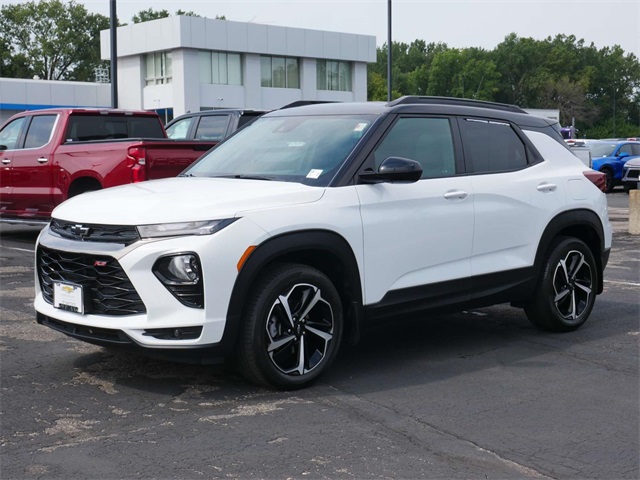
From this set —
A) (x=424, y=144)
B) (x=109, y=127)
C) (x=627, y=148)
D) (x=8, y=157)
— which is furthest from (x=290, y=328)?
(x=627, y=148)

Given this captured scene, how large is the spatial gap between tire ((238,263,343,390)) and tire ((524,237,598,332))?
86.1 inches

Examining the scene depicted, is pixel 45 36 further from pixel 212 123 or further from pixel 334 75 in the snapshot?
pixel 212 123

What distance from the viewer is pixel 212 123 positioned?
15211 millimetres

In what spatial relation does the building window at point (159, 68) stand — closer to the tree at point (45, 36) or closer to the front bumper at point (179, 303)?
the tree at point (45, 36)

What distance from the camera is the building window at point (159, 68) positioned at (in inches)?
2542

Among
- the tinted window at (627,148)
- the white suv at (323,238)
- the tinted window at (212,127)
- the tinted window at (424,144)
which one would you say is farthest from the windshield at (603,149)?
the tinted window at (424,144)

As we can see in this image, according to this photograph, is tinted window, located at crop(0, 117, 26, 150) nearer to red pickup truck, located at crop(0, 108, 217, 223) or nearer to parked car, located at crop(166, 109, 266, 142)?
red pickup truck, located at crop(0, 108, 217, 223)

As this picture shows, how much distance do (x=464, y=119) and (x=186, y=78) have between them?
2252 inches

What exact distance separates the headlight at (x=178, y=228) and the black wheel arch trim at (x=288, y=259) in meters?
0.29

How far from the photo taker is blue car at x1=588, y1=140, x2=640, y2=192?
31078 mm

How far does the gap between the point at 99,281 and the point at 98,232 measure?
29 centimetres

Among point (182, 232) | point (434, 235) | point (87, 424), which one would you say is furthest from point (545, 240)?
point (87, 424)

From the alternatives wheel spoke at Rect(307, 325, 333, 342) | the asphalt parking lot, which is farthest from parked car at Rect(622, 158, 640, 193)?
wheel spoke at Rect(307, 325, 333, 342)

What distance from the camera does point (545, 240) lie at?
739 cm
